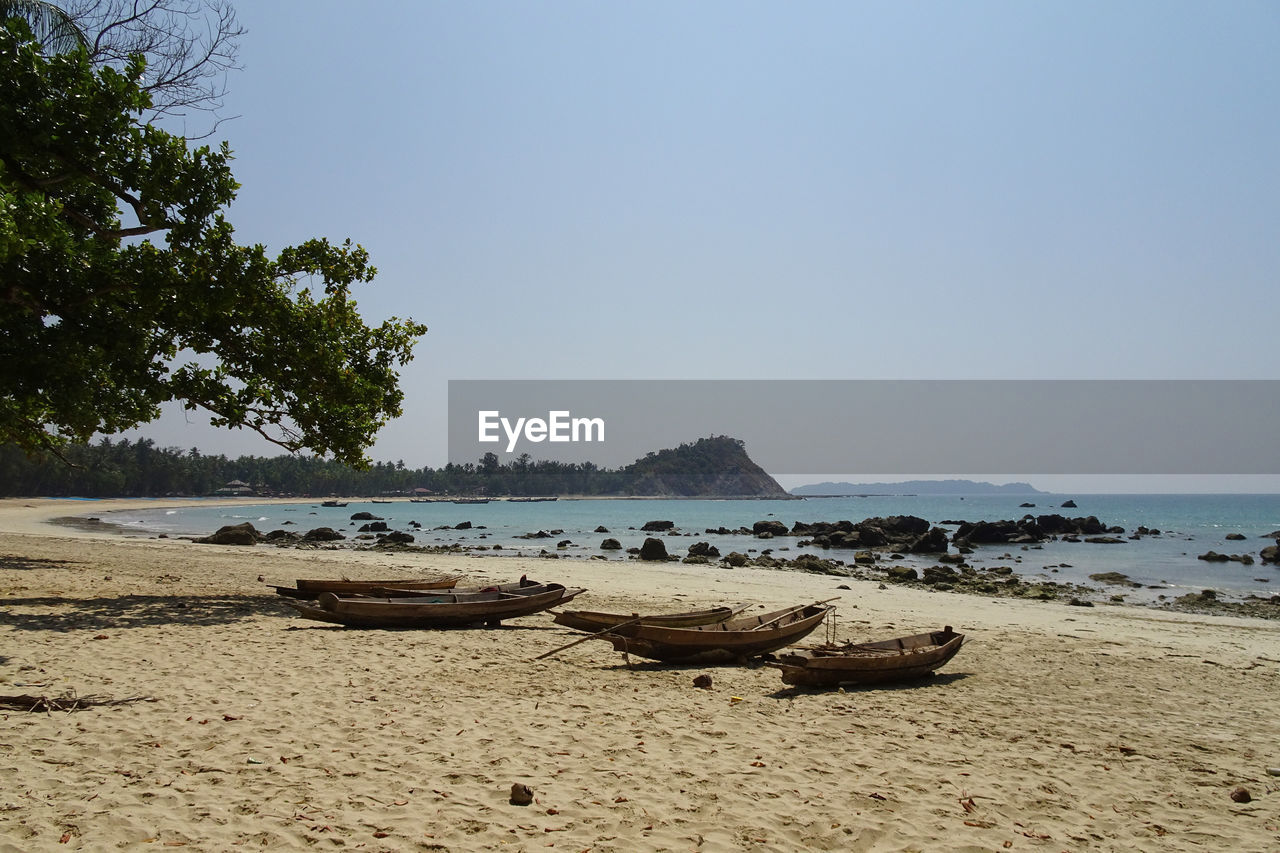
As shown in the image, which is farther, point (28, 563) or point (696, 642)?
point (28, 563)

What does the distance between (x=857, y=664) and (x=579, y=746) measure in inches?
158

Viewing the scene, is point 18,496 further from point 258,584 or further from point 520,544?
point 258,584

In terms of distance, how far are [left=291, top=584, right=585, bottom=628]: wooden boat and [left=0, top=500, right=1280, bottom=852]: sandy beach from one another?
395 mm

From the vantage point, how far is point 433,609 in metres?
12.9

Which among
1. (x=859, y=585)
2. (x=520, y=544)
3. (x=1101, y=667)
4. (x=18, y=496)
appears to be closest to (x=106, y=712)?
(x=1101, y=667)

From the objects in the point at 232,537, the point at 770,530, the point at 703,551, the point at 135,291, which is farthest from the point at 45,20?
the point at 770,530

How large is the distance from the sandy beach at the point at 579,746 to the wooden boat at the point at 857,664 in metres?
0.18

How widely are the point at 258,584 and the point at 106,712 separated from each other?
12717mm

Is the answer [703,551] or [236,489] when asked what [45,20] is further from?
[236,489]

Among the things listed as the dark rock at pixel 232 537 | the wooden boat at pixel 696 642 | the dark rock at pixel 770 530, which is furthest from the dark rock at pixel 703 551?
the wooden boat at pixel 696 642

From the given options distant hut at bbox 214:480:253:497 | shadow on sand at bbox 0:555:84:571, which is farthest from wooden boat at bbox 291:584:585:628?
distant hut at bbox 214:480:253:497

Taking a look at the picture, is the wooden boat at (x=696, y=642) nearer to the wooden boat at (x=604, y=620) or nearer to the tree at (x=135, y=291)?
the wooden boat at (x=604, y=620)

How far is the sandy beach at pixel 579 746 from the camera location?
17.1 ft

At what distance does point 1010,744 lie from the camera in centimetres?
749
